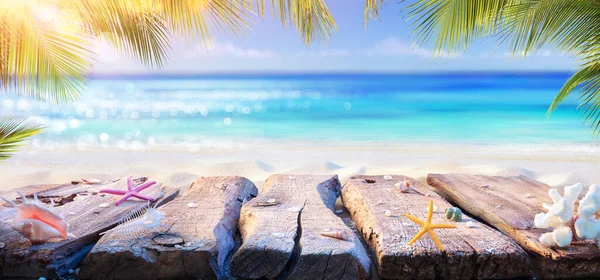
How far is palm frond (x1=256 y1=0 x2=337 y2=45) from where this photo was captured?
4082mm

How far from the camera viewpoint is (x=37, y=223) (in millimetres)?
3068

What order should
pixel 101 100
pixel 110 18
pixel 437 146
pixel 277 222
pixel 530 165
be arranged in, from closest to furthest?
pixel 277 222
pixel 110 18
pixel 530 165
pixel 437 146
pixel 101 100

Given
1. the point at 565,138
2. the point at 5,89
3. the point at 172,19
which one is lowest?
the point at 565,138

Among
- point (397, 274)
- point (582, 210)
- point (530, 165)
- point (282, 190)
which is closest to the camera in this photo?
point (397, 274)

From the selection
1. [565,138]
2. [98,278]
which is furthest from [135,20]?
[565,138]

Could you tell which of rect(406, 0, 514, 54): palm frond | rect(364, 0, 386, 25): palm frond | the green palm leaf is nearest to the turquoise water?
the green palm leaf

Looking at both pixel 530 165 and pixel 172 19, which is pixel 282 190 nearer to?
pixel 172 19

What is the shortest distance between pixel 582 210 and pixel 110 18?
358cm

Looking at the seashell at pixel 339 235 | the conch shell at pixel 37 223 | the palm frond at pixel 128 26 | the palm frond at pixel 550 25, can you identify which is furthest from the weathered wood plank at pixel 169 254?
the palm frond at pixel 550 25

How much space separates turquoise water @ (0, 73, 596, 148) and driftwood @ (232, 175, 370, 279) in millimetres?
8480

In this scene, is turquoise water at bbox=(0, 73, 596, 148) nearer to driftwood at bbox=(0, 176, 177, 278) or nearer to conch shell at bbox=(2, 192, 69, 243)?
driftwood at bbox=(0, 176, 177, 278)

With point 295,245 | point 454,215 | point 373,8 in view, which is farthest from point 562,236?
point 373,8

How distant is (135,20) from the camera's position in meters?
4.18

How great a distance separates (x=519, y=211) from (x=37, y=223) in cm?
329
